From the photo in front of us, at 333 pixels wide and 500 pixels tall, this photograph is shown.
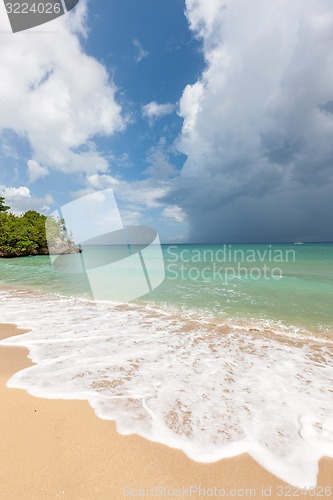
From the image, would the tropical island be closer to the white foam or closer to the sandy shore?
the white foam

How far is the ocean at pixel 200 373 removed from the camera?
2.71m

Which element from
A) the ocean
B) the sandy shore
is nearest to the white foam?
the ocean

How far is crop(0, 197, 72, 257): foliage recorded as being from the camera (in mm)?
46062

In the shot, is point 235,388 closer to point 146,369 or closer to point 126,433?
point 146,369

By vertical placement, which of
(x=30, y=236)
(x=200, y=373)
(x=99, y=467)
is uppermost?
(x=30, y=236)

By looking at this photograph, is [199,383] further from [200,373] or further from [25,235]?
[25,235]

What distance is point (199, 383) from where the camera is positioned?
3.99m

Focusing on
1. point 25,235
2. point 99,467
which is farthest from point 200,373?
point 25,235

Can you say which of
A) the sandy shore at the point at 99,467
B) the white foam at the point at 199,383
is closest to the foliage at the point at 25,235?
the white foam at the point at 199,383

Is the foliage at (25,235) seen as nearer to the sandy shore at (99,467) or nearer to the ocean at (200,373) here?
the ocean at (200,373)

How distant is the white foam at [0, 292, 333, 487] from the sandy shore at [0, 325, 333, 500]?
152 mm

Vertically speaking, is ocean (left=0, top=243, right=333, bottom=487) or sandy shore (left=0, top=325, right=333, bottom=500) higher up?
sandy shore (left=0, top=325, right=333, bottom=500)

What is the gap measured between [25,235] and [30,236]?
1207 millimetres

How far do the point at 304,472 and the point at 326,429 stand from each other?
0.96 meters
